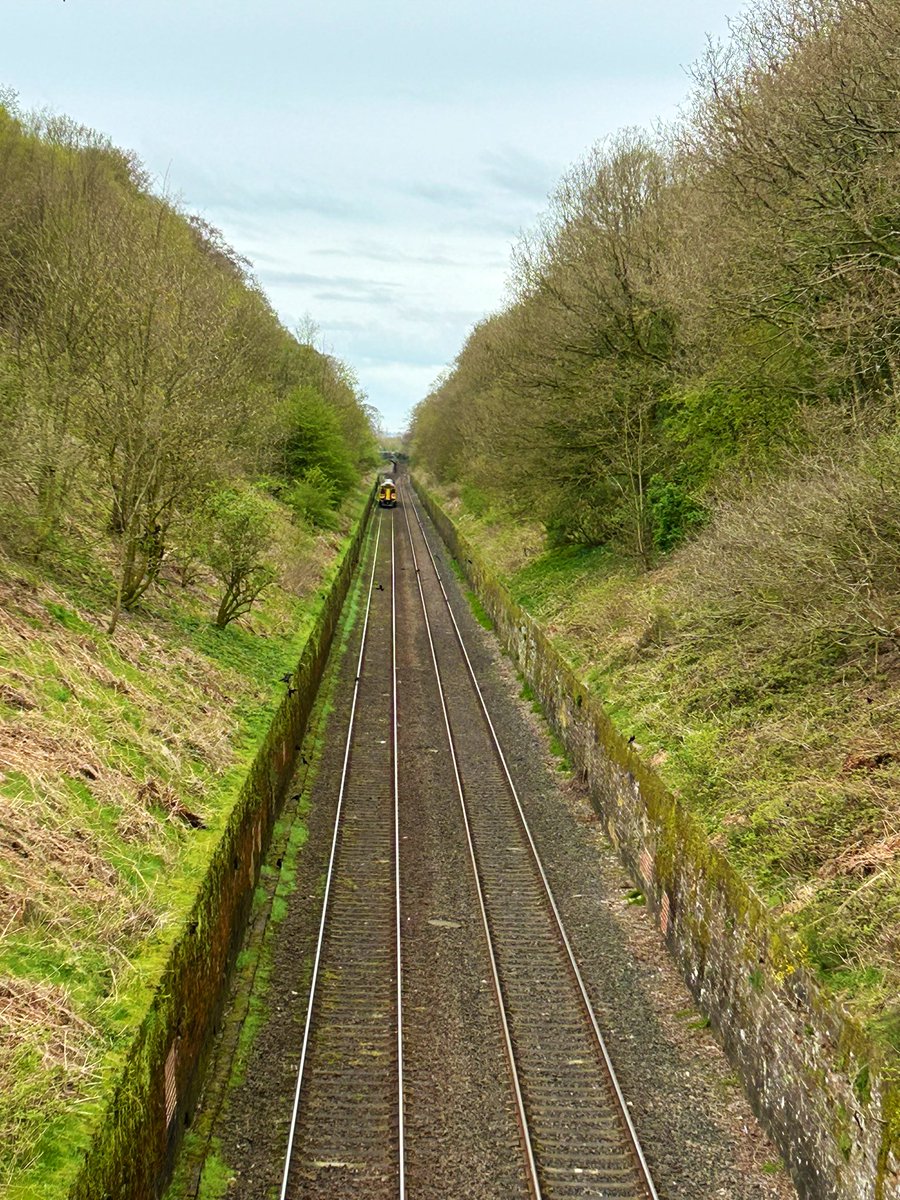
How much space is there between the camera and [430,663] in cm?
2483

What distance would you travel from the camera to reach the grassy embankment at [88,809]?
6266mm

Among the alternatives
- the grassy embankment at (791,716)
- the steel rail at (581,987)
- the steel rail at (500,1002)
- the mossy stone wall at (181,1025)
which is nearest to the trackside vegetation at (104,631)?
the mossy stone wall at (181,1025)

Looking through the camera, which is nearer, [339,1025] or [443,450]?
[339,1025]

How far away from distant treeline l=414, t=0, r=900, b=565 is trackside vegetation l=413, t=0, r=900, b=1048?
0.21 feet

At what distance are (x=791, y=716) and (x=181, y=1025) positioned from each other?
7886 millimetres

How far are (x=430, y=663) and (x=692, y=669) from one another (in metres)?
10.7

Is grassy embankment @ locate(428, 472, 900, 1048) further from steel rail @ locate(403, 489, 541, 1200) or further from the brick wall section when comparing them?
steel rail @ locate(403, 489, 541, 1200)

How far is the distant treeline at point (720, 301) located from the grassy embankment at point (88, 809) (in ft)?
33.7

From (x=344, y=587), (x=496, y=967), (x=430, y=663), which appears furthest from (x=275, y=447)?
(x=496, y=967)

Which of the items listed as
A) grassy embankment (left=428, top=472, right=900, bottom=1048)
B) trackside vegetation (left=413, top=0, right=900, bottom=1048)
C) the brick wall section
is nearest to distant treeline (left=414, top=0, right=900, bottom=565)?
trackside vegetation (left=413, top=0, right=900, bottom=1048)

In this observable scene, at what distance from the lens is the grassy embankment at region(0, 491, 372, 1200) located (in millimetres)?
6266

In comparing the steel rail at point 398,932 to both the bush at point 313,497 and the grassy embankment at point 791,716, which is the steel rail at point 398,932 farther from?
the bush at point 313,497

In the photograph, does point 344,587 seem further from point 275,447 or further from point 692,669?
point 692,669

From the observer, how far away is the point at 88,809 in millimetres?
9742
